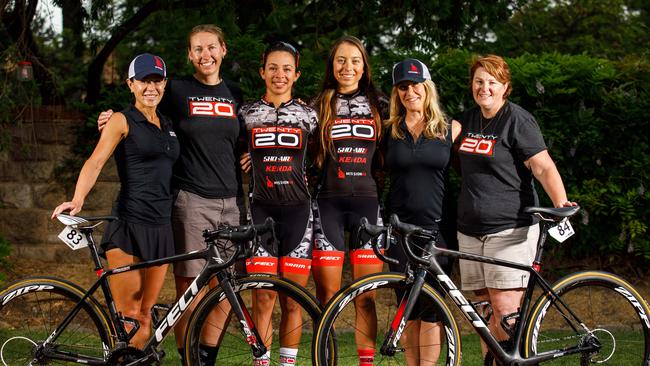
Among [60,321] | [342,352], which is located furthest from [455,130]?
[60,321]

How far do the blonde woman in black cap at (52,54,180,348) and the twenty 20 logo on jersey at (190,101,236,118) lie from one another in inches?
9.1

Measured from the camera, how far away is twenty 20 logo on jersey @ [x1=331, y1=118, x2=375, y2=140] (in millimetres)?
5223

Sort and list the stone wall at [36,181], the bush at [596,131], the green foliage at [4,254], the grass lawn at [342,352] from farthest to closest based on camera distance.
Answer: the stone wall at [36,181], the green foliage at [4,254], the bush at [596,131], the grass lawn at [342,352]

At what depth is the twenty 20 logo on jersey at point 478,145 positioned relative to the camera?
492 cm

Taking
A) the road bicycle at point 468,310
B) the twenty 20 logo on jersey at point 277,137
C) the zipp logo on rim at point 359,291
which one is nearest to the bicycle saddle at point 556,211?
the road bicycle at point 468,310

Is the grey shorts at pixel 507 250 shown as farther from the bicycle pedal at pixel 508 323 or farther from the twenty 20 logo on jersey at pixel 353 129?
the twenty 20 logo on jersey at pixel 353 129

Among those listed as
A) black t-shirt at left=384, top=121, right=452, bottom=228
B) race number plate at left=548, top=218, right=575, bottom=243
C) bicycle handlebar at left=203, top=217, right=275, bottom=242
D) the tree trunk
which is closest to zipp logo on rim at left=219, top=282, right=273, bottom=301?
bicycle handlebar at left=203, top=217, right=275, bottom=242

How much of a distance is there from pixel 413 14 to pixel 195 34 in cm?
457

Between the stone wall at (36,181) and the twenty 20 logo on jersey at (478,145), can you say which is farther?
the stone wall at (36,181)

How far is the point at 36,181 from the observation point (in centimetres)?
893

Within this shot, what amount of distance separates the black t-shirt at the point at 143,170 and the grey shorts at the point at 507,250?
1.76 m

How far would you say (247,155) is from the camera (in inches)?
213

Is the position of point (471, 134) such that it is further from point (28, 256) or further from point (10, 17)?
point (10, 17)

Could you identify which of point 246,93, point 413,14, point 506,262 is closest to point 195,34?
point 506,262
